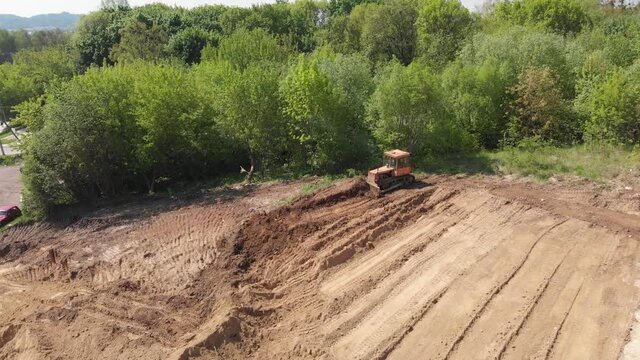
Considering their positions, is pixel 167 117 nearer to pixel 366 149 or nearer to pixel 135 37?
pixel 366 149

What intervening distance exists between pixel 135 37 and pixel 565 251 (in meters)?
49.3

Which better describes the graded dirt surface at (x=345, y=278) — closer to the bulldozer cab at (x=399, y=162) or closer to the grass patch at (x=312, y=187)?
the grass patch at (x=312, y=187)

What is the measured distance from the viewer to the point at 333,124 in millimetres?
28625

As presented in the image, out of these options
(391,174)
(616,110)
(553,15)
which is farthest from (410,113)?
(553,15)

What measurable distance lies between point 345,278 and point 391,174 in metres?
8.33

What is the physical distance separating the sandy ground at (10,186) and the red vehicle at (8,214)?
3590 millimetres

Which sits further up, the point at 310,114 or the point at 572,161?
the point at 310,114

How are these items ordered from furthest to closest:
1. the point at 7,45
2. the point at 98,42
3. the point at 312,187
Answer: the point at 7,45, the point at 98,42, the point at 312,187

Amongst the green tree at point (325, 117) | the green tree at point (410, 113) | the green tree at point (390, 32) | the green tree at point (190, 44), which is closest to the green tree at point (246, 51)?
the green tree at point (390, 32)

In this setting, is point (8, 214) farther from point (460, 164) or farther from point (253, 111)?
point (460, 164)

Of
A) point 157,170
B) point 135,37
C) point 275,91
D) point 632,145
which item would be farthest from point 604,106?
point 135,37

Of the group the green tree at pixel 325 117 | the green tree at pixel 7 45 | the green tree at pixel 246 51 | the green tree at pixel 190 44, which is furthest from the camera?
the green tree at pixel 7 45

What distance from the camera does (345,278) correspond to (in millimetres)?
18406

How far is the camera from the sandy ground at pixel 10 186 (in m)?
33.9
